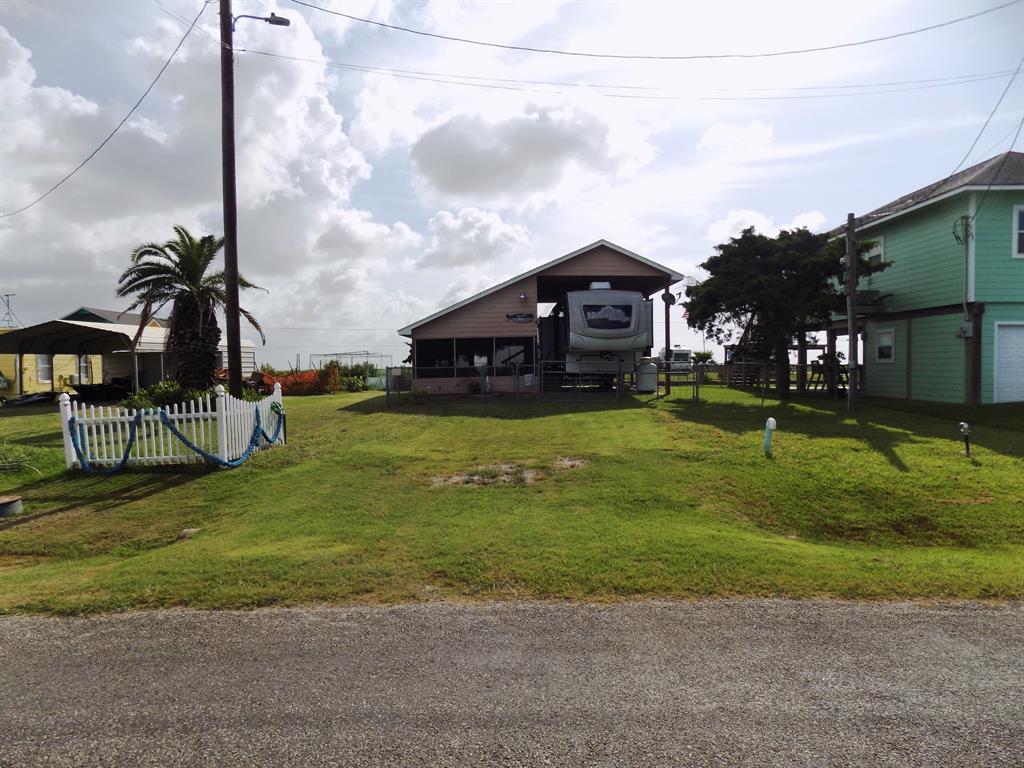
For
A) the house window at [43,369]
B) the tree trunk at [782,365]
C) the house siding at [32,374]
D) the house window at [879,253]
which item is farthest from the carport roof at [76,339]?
the house window at [879,253]

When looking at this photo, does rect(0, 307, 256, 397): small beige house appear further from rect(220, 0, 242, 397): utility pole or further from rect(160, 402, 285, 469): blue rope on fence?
rect(160, 402, 285, 469): blue rope on fence

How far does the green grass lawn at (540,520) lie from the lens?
16.7 ft

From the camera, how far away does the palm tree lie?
17609 mm

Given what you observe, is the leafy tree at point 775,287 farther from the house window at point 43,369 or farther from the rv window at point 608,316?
the house window at point 43,369

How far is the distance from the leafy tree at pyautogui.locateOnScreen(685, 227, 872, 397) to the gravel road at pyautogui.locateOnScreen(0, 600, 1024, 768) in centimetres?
1476

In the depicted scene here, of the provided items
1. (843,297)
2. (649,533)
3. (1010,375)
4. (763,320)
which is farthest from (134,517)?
(1010,375)

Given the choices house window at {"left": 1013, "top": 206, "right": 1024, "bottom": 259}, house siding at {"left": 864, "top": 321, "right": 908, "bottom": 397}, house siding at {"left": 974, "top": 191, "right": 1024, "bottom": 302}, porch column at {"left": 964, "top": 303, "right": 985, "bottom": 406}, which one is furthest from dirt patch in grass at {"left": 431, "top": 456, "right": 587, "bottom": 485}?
house siding at {"left": 864, "top": 321, "right": 908, "bottom": 397}

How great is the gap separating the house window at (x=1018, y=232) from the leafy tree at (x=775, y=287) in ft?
11.7

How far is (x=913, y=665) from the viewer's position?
3.67 m

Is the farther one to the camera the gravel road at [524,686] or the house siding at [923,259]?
the house siding at [923,259]

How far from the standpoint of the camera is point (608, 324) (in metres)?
19.6

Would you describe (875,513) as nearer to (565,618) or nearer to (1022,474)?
(1022,474)

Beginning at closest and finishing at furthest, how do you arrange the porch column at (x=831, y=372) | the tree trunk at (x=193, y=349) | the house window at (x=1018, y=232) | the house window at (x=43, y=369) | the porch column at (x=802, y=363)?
1. the house window at (x=1018, y=232)
2. the tree trunk at (x=193, y=349)
3. the porch column at (x=831, y=372)
4. the porch column at (x=802, y=363)
5. the house window at (x=43, y=369)

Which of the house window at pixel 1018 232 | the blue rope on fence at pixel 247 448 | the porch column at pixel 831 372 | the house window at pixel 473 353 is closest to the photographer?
the blue rope on fence at pixel 247 448
